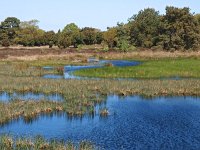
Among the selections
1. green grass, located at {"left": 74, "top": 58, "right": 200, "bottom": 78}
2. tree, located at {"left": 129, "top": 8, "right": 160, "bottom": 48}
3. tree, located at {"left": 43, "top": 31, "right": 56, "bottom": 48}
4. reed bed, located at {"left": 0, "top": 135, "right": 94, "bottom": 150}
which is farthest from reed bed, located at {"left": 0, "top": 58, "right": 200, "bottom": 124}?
tree, located at {"left": 43, "top": 31, "right": 56, "bottom": 48}

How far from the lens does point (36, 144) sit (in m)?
24.2

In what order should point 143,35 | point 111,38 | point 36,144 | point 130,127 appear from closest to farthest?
point 36,144
point 130,127
point 143,35
point 111,38

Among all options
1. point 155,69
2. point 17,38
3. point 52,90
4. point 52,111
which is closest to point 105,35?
point 17,38

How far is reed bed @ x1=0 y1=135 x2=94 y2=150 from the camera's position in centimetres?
2364

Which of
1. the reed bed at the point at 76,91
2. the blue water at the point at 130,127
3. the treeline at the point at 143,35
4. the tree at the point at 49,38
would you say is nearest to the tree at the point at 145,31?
the treeline at the point at 143,35

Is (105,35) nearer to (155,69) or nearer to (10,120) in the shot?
(155,69)

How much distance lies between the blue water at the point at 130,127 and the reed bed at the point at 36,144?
1.92m

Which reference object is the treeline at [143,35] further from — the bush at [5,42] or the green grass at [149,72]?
the green grass at [149,72]

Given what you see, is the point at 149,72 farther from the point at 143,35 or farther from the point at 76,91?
the point at 143,35

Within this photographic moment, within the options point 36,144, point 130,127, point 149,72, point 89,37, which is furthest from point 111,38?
point 36,144

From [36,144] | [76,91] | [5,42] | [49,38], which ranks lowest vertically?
[36,144]

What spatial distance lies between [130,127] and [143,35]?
106 m

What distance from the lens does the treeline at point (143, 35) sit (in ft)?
376

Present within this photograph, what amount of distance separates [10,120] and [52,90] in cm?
1417
